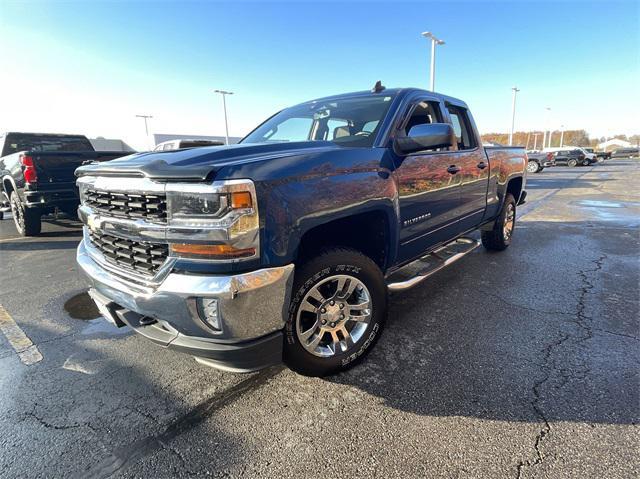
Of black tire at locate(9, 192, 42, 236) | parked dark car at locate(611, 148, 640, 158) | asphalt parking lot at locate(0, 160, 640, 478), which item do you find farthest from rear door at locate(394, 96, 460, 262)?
parked dark car at locate(611, 148, 640, 158)

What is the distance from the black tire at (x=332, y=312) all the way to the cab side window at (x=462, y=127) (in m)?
2.37

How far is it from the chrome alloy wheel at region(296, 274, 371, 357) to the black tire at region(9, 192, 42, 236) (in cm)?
668

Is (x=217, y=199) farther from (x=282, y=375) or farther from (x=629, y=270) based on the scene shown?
(x=629, y=270)

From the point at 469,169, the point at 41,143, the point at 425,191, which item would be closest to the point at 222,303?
the point at 425,191

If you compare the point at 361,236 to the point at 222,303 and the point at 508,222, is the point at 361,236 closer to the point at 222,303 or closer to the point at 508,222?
the point at 222,303

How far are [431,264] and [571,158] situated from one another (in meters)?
37.7

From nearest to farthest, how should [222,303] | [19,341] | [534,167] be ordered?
[222,303] → [19,341] → [534,167]

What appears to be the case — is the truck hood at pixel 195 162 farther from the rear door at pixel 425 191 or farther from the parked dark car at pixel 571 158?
the parked dark car at pixel 571 158

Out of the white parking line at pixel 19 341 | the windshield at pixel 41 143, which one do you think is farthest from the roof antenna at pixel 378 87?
the windshield at pixel 41 143

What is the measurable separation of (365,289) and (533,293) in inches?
96.2

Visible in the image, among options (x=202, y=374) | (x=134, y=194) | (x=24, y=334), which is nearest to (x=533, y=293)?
(x=202, y=374)

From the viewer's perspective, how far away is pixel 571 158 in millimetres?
33531

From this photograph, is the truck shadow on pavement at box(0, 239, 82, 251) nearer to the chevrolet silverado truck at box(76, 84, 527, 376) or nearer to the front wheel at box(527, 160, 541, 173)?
the chevrolet silverado truck at box(76, 84, 527, 376)

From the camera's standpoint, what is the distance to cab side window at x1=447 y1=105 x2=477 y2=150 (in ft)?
13.7
